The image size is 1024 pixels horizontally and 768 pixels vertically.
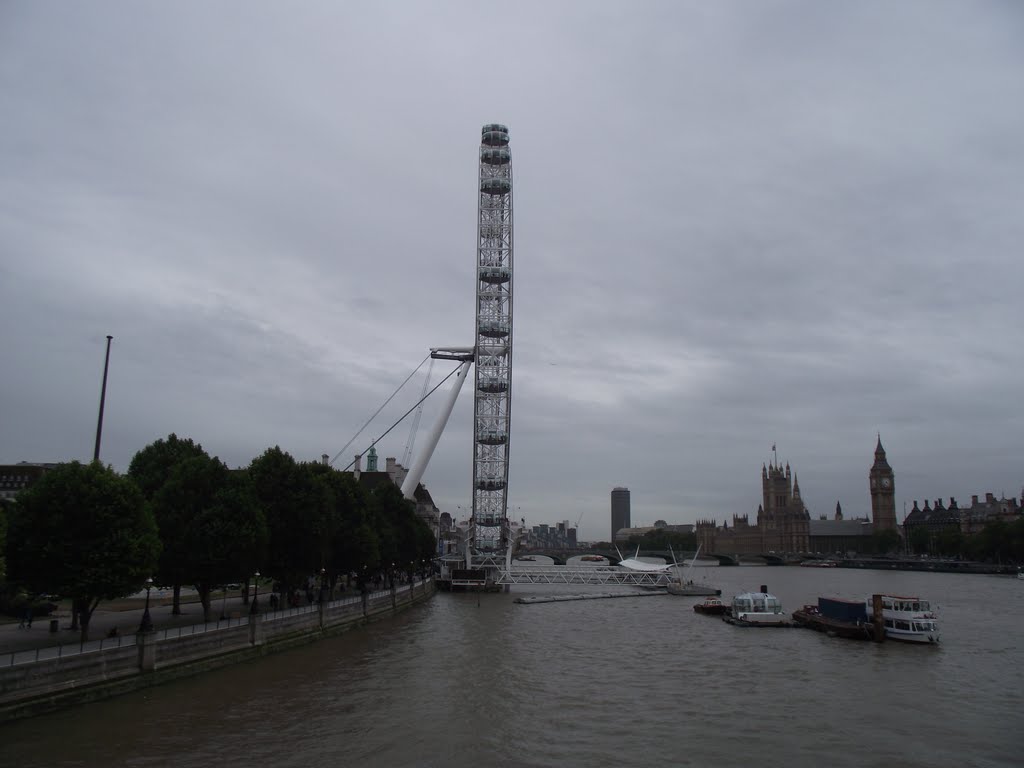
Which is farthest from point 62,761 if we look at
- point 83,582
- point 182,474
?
point 182,474

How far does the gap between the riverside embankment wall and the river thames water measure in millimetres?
523

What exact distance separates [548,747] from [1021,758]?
11.5m

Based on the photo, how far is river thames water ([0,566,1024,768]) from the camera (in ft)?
64.0

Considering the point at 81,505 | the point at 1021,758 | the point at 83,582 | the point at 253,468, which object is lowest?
the point at 1021,758

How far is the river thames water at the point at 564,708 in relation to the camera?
19.5 metres

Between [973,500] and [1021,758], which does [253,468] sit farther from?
[973,500]

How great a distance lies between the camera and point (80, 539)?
26359 millimetres

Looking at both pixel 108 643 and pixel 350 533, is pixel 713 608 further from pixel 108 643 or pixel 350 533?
pixel 108 643

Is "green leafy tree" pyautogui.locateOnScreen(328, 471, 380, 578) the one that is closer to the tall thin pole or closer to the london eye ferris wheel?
the tall thin pole

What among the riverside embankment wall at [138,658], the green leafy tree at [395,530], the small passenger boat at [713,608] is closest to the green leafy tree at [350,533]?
the green leafy tree at [395,530]

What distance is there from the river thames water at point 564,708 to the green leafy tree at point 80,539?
13.4 ft

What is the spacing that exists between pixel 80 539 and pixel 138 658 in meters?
4.50

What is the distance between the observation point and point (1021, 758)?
1994 cm

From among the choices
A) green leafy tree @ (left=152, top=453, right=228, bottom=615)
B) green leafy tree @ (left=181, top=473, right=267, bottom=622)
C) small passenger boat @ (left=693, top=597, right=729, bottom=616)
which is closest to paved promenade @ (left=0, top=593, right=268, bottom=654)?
green leafy tree @ (left=152, top=453, right=228, bottom=615)
